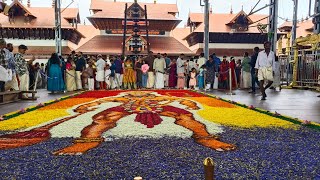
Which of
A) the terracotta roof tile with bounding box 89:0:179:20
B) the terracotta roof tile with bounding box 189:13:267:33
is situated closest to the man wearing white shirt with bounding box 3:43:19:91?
the terracotta roof tile with bounding box 89:0:179:20

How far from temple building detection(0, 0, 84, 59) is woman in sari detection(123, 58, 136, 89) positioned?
13592mm

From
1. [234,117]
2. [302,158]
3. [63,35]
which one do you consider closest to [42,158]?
[302,158]

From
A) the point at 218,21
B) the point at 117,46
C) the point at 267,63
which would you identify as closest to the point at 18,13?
the point at 117,46

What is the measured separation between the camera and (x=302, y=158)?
8.46 feet

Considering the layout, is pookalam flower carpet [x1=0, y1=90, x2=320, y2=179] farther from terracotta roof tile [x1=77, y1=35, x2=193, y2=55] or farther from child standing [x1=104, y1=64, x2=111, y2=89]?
terracotta roof tile [x1=77, y1=35, x2=193, y2=55]

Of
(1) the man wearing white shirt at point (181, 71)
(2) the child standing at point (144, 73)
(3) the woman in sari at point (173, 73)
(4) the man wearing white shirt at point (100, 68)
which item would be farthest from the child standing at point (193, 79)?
(4) the man wearing white shirt at point (100, 68)

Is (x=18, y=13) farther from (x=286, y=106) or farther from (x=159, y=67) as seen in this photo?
(x=286, y=106)

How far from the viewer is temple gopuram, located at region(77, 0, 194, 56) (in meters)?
25.0

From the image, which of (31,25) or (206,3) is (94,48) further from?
(206,3)

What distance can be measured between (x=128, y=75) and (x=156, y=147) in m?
10.8

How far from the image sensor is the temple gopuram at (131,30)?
2503 centimetres

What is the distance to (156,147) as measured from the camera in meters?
2.94

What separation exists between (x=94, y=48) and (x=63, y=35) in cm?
336

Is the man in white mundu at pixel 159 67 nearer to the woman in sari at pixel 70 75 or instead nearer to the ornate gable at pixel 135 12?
the woman in sari at pixel 70 75
